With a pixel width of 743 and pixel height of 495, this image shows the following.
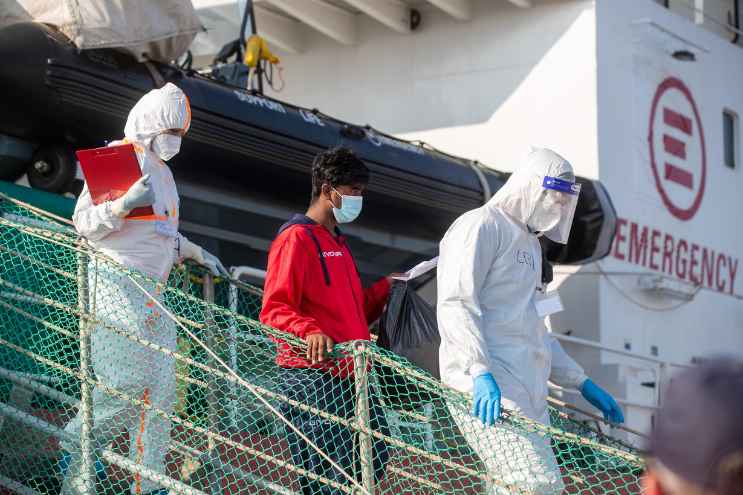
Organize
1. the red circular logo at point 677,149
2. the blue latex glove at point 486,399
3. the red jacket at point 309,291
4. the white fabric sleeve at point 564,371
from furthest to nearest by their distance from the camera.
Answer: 1. the red circular logo at point 677,149
2. the white fabric sleeve at point 564,371
3. the red jacket at point 309,291
4. the blue latex glove at point 486,399

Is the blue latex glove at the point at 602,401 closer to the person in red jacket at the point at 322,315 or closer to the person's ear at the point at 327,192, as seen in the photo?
the person in red jacket at the point at 322,315

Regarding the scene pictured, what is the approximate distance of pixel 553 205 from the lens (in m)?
3.64

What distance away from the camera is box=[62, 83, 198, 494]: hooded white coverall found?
145 inches

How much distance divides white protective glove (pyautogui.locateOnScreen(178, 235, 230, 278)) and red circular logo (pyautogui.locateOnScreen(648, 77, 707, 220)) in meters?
6.14

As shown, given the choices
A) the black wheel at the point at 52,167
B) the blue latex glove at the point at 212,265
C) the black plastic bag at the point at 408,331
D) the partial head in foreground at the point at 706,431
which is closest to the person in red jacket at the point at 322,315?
the black plastic bag at the point at 408,331

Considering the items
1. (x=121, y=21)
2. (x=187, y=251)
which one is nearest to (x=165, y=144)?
(x=187, y=251)

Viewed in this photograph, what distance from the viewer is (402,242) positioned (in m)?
7.64

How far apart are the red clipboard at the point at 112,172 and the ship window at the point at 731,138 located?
8.27m

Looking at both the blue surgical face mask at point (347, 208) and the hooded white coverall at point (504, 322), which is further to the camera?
the blue surgical face mask at point (347, 208)

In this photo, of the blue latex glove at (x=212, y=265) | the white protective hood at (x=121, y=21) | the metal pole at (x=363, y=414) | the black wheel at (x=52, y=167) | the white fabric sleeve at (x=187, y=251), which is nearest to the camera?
the metal pole at (x=363, y=414)

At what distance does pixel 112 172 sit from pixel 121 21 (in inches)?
86.9

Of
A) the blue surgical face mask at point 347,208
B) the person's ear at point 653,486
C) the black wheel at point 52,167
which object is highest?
the black wheel at point 52,167

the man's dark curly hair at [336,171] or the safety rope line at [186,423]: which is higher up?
the man's dark curly hair at [336,171]

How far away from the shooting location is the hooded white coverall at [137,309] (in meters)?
3.68
